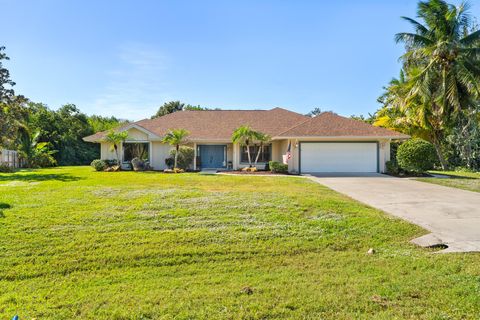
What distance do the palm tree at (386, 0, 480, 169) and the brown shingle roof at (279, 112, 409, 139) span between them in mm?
4343

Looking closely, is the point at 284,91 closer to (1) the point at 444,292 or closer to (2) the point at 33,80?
(2) the point at 33,80

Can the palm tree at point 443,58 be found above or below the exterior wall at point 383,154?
above

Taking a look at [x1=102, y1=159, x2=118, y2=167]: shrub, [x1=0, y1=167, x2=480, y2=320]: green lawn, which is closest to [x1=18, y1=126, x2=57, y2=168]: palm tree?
[x1=102, y1=159, x2=118, y2=167]: shrub

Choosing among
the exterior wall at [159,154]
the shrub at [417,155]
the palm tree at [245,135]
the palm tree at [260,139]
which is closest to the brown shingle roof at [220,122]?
the exterior wall at [159,154]

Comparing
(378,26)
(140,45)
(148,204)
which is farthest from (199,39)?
(148,204)

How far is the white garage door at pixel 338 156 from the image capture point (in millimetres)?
21016

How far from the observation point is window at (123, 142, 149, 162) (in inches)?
945

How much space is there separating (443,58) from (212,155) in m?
17.5

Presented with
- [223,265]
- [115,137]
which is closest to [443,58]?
[115,137]

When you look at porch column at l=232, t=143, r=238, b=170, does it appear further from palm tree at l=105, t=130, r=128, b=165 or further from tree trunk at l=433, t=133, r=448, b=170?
tree trunk at l=433, t=133, r=448, b=170

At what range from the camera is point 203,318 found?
3.57 m

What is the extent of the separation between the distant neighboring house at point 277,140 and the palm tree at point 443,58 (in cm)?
467

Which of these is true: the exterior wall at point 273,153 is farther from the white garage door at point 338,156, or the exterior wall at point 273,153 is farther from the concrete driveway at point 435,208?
the concrete driveway at point 435,208

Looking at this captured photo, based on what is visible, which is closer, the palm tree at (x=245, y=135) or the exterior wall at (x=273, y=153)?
the palm tree at (x=245, y=135)
